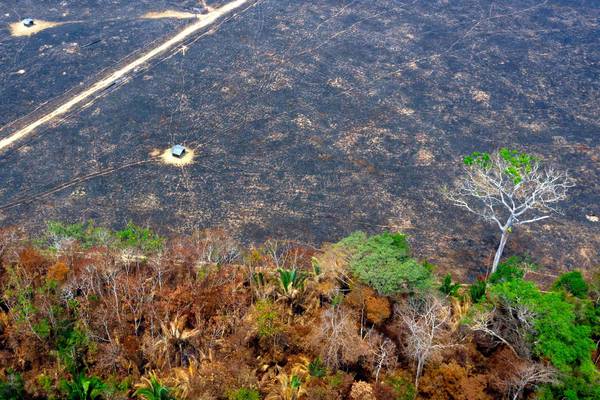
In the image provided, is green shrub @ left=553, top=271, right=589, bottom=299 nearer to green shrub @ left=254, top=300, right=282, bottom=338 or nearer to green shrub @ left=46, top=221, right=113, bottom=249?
green shrub @ left=254, top=300, right=282, bottom=338

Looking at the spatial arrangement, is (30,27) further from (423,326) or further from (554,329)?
(554,329)

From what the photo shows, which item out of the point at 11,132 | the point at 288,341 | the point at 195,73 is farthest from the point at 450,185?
the point at 11,132

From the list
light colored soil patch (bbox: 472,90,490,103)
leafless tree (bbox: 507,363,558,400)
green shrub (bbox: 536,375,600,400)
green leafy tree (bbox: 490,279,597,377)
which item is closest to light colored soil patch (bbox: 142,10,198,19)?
light colored soil patch (bbox: 472,90,490,103)

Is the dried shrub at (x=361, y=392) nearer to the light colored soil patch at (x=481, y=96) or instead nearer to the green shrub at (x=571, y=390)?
the green shrub at (x=571, y=390)

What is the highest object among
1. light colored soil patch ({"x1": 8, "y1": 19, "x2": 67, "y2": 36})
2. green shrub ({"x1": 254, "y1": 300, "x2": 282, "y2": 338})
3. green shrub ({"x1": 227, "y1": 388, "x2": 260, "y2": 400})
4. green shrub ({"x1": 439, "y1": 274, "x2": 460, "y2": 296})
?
light colored soil patch ({"x1": 8, "y1": 19, "x2": 67, "y2": 36})

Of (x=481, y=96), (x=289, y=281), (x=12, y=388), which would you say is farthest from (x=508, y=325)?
(x=481, y=96)
